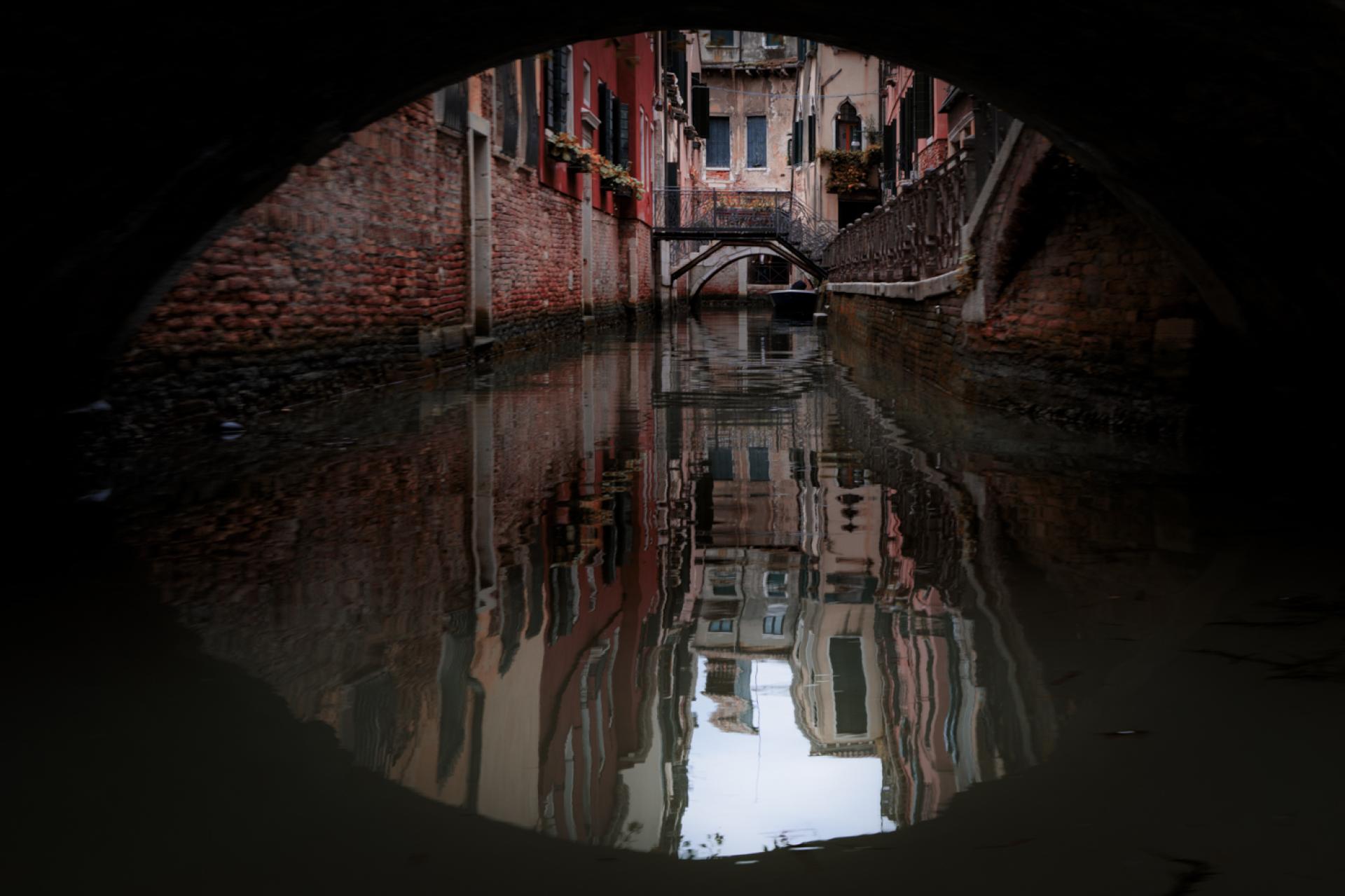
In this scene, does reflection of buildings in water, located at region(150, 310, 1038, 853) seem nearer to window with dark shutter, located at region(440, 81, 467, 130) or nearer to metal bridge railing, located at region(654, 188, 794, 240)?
window with dark shutter, located at region(440, 81, 467, 130)

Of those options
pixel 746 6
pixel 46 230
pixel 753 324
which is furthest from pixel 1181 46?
pixel 753 324

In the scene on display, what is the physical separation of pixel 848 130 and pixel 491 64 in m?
31.6

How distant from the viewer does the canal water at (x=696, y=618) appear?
2330 millimetres

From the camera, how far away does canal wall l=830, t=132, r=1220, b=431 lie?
22.7 ft

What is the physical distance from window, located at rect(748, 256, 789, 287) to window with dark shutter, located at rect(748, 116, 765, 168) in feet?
11.5

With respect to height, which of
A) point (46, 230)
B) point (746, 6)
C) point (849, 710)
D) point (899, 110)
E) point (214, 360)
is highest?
point (899, 110)

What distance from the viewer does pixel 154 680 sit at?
2791mm

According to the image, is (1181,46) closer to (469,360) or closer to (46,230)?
(46,230)

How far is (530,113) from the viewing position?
1599 centimetres

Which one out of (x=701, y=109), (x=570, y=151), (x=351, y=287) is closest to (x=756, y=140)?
(x=701, y=109)

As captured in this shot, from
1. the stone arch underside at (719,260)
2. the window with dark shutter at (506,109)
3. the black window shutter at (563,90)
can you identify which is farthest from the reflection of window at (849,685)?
the stone arch underside at (719,260)

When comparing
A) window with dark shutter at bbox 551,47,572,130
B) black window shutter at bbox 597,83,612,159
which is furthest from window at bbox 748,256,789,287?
window with dark shutter at bbox 551,47,572,130

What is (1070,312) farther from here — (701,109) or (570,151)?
(701,109)

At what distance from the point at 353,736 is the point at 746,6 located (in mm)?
3804
